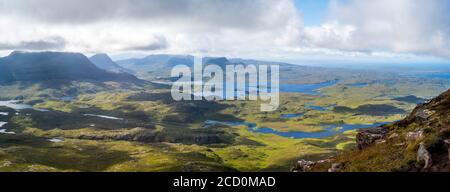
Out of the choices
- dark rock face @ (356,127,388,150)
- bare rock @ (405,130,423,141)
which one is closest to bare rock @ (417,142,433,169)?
bare rock @ (405,130,423,141)

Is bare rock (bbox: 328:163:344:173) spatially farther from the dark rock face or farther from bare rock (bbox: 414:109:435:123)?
bare rock (bbox: 414:109:435:123)

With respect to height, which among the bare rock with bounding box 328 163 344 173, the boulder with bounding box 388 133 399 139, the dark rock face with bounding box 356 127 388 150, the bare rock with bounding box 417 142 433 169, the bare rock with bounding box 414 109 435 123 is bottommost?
the bare rock with bounding box 328 163 344 173

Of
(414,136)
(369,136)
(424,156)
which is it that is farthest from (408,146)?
(369,136)

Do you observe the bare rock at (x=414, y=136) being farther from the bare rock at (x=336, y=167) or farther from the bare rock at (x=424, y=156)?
the bare rock at (x=336, y=167)

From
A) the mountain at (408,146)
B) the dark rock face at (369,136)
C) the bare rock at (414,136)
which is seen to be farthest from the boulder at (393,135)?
the bare rock at (414,136)

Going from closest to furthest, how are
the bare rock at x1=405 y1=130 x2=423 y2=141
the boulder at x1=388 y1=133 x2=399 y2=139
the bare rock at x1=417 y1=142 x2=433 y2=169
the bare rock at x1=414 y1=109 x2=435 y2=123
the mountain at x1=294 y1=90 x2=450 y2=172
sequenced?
1. the bare rock at x1=417 y1=142 x2=433 y2=169
2. the mountain at x1=294 y1=90 x2=450 y2=172
3. the bare rock at x1=405 y1=130 x2=423 y2=141
4. the boulder at x1=388 y1=133 x2=399 y2=139
5. the bare rock at x1=414 y1=109 x2=435 y2=123

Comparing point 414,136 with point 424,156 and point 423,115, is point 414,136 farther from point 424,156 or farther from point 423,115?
point 423,115
